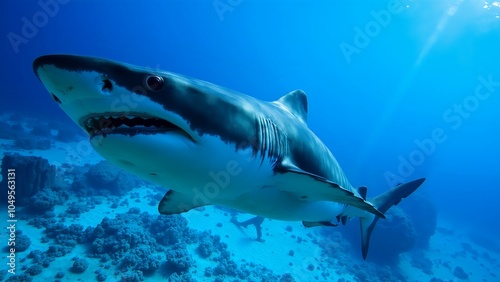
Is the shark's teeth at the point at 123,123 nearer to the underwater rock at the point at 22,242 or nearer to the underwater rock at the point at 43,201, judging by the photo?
the underwater rock at the point at 22,242

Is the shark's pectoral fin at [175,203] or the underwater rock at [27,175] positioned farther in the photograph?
the underwater rock at [27,175]

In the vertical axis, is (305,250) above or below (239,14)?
below

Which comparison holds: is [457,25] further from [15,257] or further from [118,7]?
[118,7]

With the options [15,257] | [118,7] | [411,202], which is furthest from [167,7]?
[15,257]

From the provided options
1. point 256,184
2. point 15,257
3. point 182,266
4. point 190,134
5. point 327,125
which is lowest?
point 327,125

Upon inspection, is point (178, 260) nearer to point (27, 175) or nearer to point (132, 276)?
point (132, 276)

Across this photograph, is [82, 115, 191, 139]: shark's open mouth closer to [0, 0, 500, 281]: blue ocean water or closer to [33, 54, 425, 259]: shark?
[33, 54, 425, 259]: shark

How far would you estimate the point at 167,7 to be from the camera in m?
123

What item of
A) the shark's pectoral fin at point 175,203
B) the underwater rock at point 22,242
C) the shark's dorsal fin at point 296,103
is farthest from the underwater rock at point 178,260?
the shark's dorsal fin at point 296,103

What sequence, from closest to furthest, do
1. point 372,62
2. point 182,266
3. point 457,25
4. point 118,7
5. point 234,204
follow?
point 234,204, point 182,266, point 457,25, point 372,62, point 118,7

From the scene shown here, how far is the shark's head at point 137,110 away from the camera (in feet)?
5.82

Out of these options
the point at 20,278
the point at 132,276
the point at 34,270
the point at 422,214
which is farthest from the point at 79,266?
the point at 422,214

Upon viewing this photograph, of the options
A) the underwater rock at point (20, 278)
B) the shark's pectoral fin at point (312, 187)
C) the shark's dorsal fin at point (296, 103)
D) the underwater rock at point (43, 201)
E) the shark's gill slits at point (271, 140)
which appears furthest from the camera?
the underwater rock at point (43, 201)

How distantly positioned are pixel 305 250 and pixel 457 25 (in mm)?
60015
